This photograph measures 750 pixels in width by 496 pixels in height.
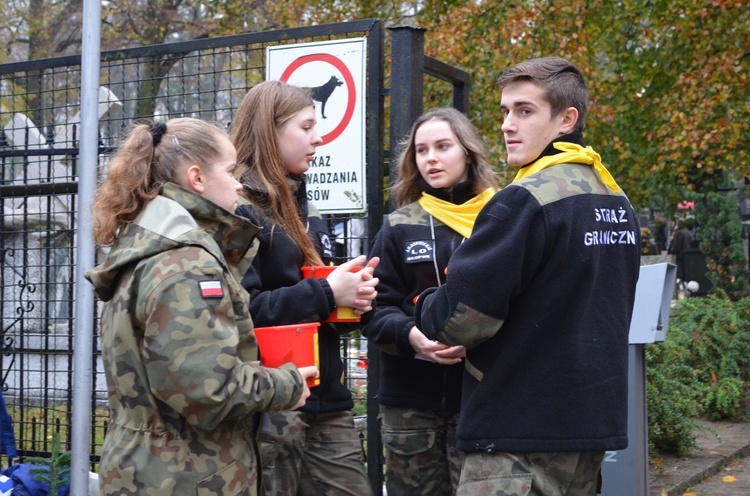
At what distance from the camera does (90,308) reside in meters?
4.07

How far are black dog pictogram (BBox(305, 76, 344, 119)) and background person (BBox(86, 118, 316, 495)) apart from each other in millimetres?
1700

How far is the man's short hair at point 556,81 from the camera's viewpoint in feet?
9.75

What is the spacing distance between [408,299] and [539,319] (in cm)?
103

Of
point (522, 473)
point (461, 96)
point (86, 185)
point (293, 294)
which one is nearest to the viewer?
point (522, 473)

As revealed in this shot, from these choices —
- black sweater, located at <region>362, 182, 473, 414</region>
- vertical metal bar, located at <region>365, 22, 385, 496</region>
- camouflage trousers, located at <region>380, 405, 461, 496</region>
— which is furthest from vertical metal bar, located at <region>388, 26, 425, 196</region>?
camouflage trousers, located at <region>380, 405, 461, 496</region>

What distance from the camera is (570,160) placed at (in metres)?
2.92

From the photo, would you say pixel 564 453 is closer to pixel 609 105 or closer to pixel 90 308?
pixel 90 308

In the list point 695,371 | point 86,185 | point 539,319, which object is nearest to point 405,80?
point 86,185

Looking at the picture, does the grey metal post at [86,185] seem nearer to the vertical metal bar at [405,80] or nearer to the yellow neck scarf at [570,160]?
the vertical metal bar at [405,80]

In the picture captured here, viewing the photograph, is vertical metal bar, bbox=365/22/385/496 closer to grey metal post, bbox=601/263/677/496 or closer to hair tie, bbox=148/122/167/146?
grey metal post, bbox=601/263/677/496

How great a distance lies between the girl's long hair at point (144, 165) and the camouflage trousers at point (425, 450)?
1384mm

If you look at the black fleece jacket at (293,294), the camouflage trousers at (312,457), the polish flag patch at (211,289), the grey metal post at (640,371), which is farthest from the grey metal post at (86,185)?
the grey metal post at (640,371)

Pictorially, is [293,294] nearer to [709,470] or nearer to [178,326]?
[178,326]

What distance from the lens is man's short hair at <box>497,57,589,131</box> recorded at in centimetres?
297
